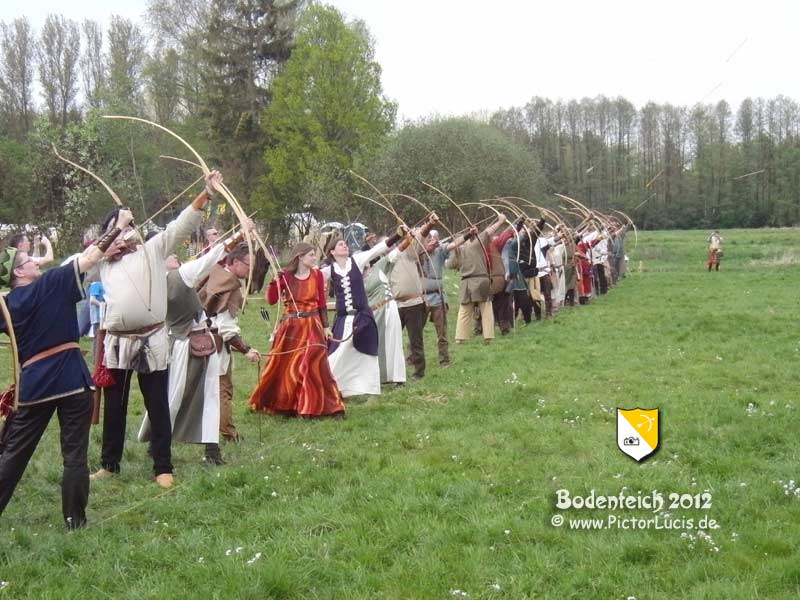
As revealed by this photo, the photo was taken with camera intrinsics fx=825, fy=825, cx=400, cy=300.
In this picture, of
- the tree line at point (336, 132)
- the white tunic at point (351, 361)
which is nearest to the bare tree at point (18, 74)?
the tree line at point (336, 132)

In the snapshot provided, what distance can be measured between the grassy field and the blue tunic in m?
0.86

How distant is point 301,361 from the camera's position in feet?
25.7

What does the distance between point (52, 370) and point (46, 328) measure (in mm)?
239

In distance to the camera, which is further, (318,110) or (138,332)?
(318,110)

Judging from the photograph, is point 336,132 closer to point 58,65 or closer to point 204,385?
point 58,65

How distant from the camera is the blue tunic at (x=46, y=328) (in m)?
4.59

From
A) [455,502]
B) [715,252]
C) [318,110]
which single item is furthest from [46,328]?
[318,110]

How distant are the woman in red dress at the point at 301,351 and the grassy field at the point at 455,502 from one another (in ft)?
0.79

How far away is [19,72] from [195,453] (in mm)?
37673

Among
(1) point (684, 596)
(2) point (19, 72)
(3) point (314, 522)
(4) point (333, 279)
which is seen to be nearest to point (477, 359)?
(4) point (333, 279)

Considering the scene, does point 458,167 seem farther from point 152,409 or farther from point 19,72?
point 152,409

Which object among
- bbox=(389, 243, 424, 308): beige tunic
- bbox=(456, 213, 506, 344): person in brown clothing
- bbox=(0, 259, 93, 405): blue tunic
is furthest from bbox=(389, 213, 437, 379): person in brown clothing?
bbox=(0, 259, 93, 405): blue tunic

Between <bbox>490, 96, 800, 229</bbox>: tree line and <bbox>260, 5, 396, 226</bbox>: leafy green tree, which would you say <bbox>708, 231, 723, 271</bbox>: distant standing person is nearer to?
<bbox>490, 96, 800, 229</bbox>: tree line

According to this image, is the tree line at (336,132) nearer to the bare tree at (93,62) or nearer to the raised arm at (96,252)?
the bare tree at (93,62)
